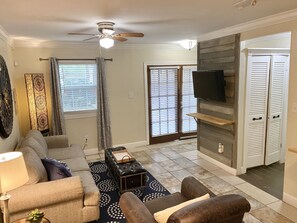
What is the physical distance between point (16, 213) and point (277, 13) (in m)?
3.63

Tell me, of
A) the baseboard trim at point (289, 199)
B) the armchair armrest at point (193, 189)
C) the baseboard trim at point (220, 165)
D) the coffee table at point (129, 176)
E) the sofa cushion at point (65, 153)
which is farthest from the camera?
the baseboard trim at point (220, 165)

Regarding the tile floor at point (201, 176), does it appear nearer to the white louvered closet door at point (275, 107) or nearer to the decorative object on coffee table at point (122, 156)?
the decorative object on coffee table at point (122, 156)

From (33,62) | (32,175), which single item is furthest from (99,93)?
(32,175)

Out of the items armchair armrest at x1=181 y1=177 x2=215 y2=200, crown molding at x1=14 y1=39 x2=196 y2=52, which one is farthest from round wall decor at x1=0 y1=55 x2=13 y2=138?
armchair armrest at x1=181 y1=177 x2=215 y2=200

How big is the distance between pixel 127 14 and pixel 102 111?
274 centimetres

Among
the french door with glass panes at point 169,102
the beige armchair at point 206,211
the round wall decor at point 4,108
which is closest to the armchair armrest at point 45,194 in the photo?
the beige armchair at point 206,211

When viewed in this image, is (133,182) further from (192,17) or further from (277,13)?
(277,13)

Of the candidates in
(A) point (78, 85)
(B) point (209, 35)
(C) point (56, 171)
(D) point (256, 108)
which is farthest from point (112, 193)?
(B) point (209, 35)

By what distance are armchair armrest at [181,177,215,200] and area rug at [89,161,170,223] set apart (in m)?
0.92

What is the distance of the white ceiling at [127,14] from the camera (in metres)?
2.23

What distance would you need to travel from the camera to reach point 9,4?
7.10 ft

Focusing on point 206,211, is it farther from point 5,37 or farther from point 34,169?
point 5,37

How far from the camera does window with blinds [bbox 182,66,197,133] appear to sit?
229 inches

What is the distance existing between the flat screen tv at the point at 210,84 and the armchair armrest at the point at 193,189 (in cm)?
190
